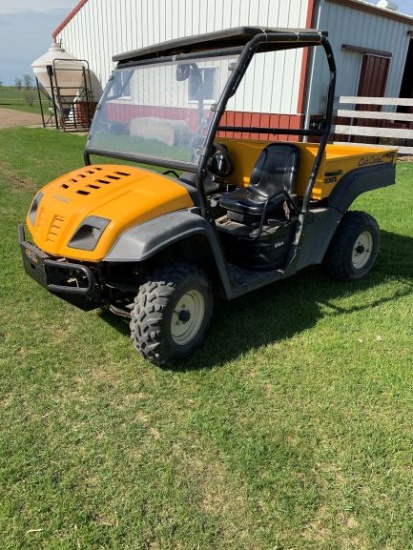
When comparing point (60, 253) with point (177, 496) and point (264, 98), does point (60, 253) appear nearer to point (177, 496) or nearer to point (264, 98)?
point (177, 496)

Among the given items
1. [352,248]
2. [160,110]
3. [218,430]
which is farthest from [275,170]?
[218,430]

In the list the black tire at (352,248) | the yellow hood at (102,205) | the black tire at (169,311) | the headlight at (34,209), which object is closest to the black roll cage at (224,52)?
the yellow hood at (102,205)

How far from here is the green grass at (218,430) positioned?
2.00 meters

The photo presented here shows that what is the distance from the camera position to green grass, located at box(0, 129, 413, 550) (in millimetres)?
2002

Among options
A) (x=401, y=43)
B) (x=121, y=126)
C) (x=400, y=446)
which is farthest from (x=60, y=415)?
(x=401, y=43)

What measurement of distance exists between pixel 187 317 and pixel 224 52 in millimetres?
1578

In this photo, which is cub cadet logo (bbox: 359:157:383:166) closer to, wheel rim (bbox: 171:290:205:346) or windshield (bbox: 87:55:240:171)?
windshield (bbox: 87:55:240:171)

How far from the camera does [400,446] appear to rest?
2.44 meters

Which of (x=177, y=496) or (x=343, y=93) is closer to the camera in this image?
(x=177, y=496)

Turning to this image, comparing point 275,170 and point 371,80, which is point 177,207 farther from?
point 371,80

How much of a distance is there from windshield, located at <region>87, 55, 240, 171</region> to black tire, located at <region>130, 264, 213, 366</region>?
0.69 meters

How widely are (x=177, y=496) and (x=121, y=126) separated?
2.43 m

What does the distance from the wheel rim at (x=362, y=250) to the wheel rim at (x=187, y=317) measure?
5.84ft

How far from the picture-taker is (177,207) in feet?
9.46
